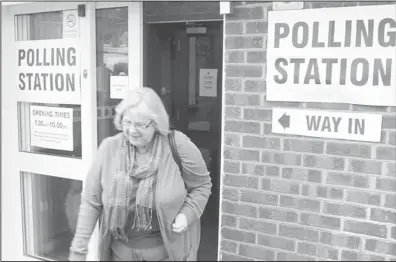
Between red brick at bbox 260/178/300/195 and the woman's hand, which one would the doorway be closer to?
the woman's hand

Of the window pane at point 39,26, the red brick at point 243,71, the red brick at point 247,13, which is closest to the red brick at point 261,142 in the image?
the red brick at point 243,71

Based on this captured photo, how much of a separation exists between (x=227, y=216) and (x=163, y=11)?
1.24 metres

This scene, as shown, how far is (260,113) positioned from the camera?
8.42ft

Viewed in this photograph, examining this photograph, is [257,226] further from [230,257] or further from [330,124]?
[330,124]

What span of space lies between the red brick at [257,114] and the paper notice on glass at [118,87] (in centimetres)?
91

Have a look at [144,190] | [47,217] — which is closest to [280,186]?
[144,190]

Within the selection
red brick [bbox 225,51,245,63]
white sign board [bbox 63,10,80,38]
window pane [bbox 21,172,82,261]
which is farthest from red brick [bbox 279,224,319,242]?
white sign board [bbox 63,10,80,38]

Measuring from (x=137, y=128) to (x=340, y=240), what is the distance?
1.37m

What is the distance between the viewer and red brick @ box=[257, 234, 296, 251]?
8.64 feet

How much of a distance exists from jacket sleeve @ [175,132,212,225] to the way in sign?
768mm

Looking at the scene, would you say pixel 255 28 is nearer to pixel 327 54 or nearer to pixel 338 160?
pixel 327 54

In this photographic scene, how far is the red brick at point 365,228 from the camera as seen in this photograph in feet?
7.89

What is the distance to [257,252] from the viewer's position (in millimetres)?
2732

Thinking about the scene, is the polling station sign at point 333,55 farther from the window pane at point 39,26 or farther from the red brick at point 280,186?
the window pane at point 39,26
